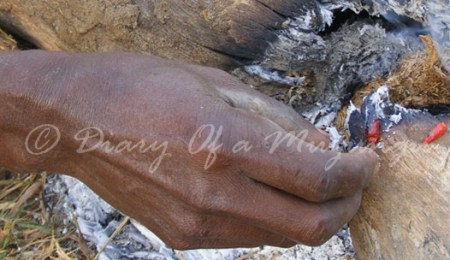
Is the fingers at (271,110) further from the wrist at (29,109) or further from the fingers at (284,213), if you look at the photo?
the wrist at (29,109)

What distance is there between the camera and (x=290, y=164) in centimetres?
110

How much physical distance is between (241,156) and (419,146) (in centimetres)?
45

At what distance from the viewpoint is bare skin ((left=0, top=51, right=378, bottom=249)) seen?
112cm

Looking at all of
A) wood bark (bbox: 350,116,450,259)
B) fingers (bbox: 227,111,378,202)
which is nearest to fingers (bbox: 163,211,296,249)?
fingers (bbox: 227,111,378,202)

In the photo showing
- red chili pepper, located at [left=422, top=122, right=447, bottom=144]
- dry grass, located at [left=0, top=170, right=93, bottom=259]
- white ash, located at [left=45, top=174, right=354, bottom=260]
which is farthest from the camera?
dry grass, located at [left=0, top=170, right=93, bottom=259]

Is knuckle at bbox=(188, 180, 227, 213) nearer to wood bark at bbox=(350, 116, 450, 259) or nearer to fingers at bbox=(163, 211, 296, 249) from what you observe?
→ fingers at bbox=(163, 211, 296, 249)

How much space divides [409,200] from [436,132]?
0.50 ft

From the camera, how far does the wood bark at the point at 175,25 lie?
1493mm

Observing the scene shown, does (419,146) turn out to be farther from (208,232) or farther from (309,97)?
(208,232)

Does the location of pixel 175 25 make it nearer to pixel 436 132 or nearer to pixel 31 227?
pixel 436 132

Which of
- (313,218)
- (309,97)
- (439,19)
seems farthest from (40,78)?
(439,19)

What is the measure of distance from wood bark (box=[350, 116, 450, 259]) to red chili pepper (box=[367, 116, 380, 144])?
0.02 meters

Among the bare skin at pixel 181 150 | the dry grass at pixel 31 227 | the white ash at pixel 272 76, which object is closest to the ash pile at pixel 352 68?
the white ash at pixel 272 76

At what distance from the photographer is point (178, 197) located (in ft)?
3.78
